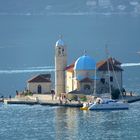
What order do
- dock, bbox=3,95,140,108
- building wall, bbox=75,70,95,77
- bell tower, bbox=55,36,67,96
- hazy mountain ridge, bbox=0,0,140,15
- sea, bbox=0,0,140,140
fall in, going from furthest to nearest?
1. hazy mountain ridge, bbox=0,0,140,15
2. bell tower, bbox=55,36,67,96
3. building wall, bbox=75,70,95,77
4. dock, bbox=3,95,140,108
5. sea, bbox=0,0,140,140

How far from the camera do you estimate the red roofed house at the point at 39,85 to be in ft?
198

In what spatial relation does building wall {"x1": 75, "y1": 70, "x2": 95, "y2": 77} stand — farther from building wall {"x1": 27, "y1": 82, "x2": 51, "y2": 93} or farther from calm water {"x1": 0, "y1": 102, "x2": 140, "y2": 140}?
calm water {"x1": 0, "y1": 102, "x2": 140, "y2": 140}

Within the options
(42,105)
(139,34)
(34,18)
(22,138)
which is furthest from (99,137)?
(34,18)

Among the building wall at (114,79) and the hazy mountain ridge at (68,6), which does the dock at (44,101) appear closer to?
the building wall at (114,79)

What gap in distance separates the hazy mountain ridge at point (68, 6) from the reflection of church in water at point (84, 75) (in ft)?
355

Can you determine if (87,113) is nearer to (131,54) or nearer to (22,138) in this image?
(22,138)

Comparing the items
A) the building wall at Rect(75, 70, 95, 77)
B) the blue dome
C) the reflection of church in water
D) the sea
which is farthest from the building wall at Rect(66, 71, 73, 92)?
the sea

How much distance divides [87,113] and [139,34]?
75.0m

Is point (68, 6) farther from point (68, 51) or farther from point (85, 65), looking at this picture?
point (85, 65)

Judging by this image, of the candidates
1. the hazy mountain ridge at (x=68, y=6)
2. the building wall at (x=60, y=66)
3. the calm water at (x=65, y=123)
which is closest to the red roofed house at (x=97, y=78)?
the building wall at (x=60, y=66)

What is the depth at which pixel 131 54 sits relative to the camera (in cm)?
9444

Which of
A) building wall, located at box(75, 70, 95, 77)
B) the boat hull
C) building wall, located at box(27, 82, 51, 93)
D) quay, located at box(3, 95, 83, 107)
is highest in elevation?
building wall, located at box(75, 70, 95, 77)

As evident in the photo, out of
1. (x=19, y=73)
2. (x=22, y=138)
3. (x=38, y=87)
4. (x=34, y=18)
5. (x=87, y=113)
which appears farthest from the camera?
(x=34, y=18)

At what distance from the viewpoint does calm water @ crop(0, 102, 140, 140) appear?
47.4 m
